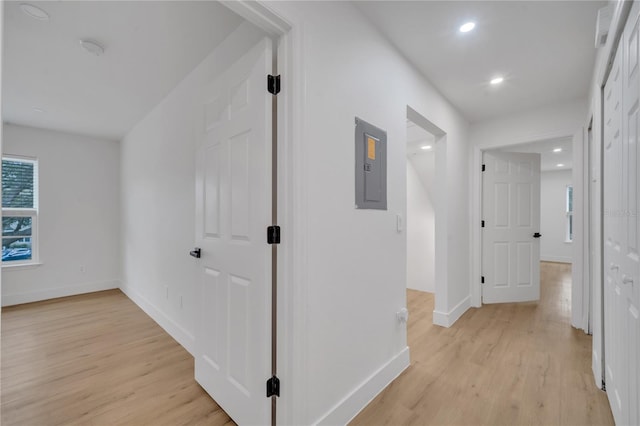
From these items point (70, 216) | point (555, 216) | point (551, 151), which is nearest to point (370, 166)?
point (70, 216)

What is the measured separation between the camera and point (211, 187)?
73.7 inches

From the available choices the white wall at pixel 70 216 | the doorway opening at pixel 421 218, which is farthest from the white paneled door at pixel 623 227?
the white wall at pixel 70 216

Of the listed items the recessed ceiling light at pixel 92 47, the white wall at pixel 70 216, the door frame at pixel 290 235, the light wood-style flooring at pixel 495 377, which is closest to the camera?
the door frame at pixel 290 235

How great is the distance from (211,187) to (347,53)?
3.91ft

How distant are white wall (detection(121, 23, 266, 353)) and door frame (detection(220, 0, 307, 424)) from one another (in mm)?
704

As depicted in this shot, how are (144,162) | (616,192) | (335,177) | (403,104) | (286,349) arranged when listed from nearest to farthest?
1. (286,349)
2. (616,192)
3. (335,177)
4. (403,104)
5. (144,162)

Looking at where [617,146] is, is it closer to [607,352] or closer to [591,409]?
[607,352]

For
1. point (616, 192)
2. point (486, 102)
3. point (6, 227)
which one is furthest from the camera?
point (6, 227)

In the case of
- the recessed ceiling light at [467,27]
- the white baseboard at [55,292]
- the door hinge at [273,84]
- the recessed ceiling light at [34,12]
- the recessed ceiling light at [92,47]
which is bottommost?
the white baseboard at [55,292]

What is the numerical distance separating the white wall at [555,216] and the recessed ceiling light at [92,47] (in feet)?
29.3

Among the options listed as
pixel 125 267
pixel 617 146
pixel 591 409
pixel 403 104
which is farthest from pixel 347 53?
pixel 125 267

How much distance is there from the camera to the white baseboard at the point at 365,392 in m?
1.64

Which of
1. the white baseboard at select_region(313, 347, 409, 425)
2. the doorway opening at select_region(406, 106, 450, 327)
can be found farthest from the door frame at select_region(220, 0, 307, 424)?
the doorway opening at select_region(406, 106, 450, 327)

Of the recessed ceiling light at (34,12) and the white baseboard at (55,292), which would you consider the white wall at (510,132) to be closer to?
the recessed ceiling light at (34,12)
